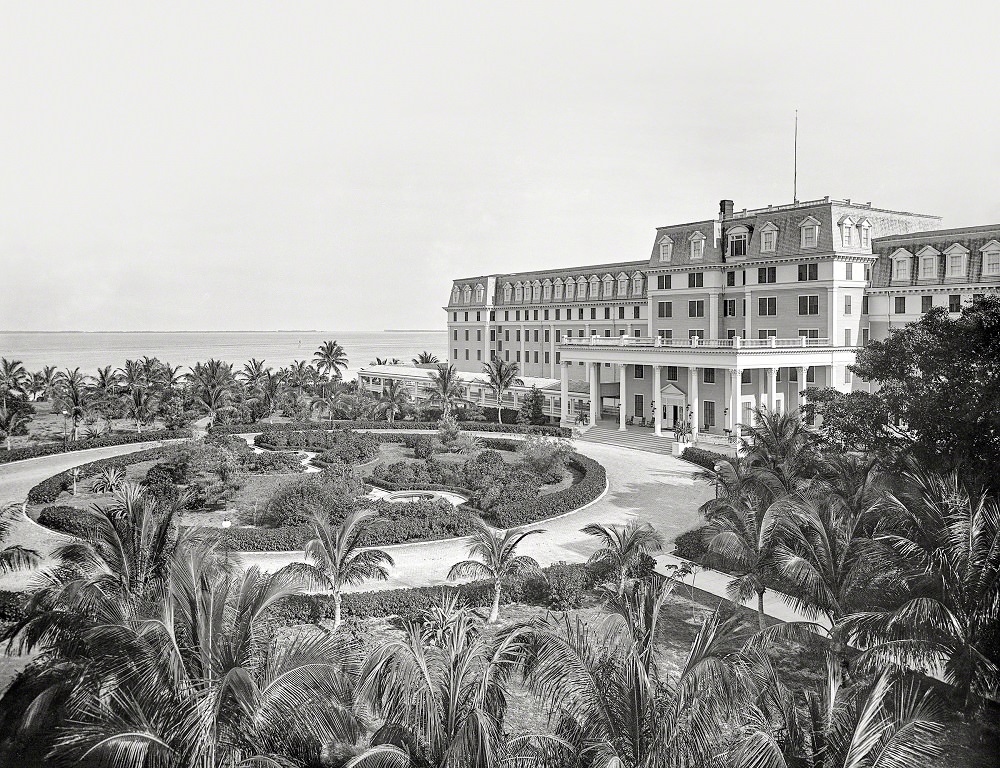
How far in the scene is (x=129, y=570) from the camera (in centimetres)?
1484

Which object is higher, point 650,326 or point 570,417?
point 650,326

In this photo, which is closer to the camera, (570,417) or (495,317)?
(570,417)

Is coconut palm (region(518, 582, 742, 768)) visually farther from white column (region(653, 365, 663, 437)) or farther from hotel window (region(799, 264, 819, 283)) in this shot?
hotel window (region(799, 264, 819, 283))

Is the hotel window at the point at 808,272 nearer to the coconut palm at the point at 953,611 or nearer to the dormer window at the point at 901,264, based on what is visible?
the dormer window at the point at 901,264

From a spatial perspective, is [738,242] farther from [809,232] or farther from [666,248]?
[666,248]

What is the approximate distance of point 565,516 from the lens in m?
32.3

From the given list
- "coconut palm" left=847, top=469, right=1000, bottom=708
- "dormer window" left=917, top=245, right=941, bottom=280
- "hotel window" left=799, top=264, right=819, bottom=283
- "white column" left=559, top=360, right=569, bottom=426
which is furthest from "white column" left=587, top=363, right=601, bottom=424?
"coconut palm" left=847, top=469, right=1000, bottom=708

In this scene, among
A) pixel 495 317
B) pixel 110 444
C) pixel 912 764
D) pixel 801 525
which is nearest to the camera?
pixel 912 764

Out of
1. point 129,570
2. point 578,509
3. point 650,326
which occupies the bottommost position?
point 578,509

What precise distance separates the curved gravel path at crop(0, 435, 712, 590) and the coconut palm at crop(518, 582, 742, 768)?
1363 centimetres

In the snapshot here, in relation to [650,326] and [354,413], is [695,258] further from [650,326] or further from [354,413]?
[354,413]

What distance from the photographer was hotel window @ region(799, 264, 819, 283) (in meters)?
48.2

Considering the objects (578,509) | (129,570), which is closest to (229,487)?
(578,509)

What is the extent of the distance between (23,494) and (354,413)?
86.4 ft
